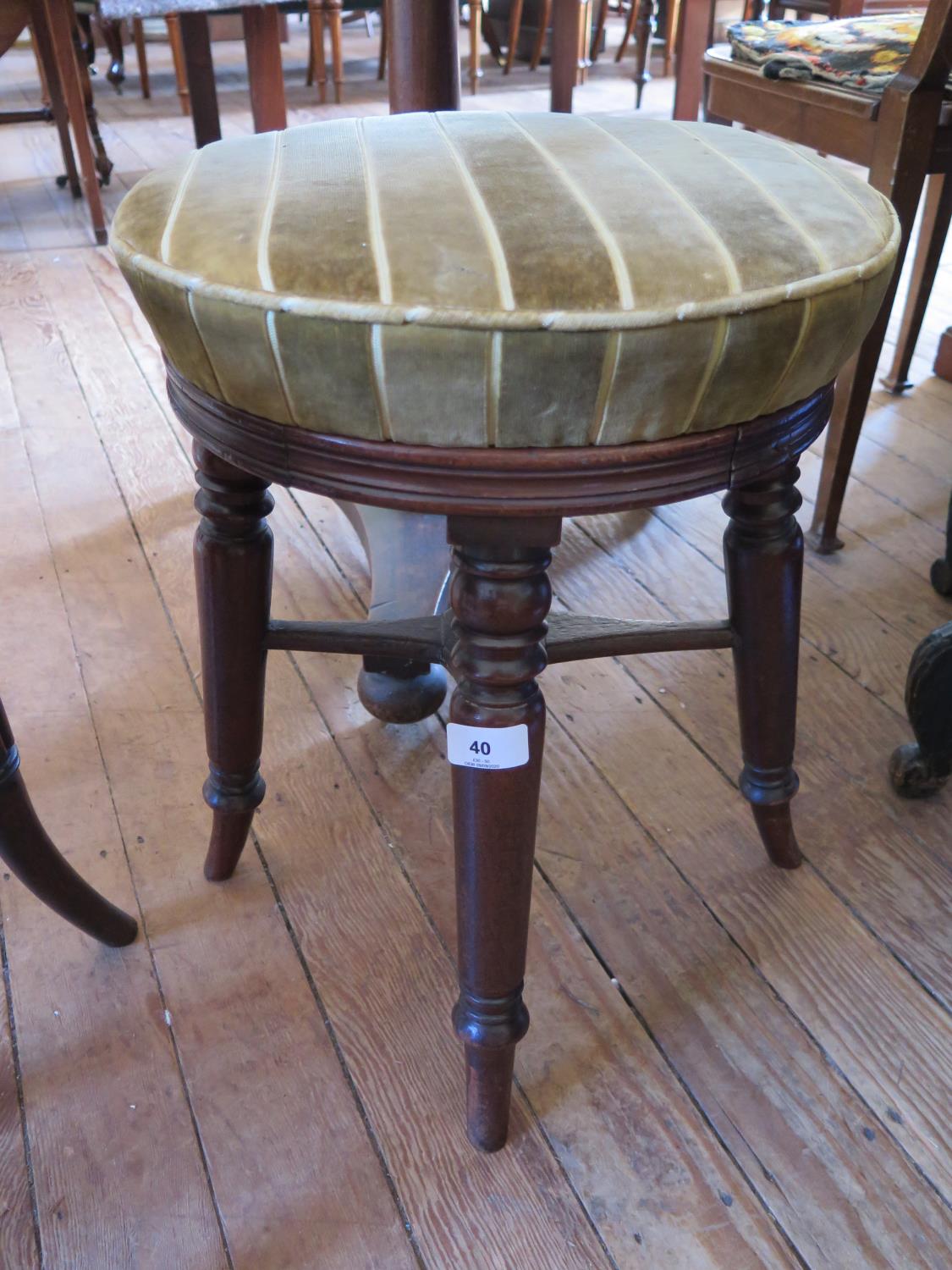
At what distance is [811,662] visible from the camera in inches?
44.6

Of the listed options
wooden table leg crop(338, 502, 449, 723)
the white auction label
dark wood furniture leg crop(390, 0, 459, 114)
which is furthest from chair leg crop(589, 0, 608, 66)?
the white auction label

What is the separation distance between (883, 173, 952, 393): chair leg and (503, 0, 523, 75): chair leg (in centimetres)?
277

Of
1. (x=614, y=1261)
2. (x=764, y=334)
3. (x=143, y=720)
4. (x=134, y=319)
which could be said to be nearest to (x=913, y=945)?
(x=614, y=1261)

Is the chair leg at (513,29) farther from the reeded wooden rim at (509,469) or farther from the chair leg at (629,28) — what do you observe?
the reeded wooden rim at (509,469)

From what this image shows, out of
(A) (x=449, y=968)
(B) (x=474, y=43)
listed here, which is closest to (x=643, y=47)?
(B) (x=474, y=43)

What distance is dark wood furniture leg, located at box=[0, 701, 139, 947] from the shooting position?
28.1 inches

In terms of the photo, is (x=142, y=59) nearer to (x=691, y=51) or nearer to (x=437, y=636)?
(x=691, y=51)

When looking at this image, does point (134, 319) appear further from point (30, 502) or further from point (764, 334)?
point (764, 334)

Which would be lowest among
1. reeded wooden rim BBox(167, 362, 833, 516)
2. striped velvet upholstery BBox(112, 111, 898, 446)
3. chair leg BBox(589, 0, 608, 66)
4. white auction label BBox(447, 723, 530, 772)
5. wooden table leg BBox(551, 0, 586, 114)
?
chair leg BBox(589, 0, 608, 66)

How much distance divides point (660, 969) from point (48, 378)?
4.62ft

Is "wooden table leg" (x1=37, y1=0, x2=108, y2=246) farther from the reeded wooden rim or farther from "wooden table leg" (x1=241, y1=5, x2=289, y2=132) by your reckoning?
the reeded wooden rim

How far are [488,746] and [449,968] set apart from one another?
1.08ft

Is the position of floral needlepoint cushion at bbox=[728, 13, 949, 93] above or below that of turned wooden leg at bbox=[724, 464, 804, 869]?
above

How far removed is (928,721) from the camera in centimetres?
92
